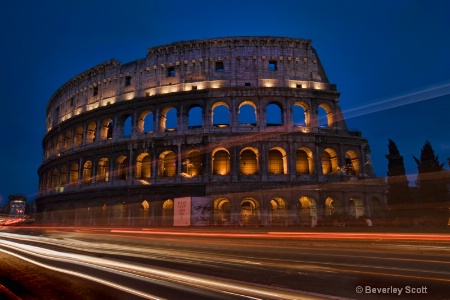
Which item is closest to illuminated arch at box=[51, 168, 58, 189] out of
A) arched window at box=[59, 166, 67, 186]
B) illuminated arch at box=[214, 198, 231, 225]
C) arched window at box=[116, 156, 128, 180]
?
arched window at box=[59, 166, 67, 186]

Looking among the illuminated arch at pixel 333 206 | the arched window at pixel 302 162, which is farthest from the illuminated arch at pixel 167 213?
the illuminated arch at pixel 333 206

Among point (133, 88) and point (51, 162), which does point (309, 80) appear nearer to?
point (133, 88)

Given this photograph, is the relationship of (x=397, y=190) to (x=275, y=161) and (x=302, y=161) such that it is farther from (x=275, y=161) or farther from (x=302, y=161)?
(x=275, y=161)

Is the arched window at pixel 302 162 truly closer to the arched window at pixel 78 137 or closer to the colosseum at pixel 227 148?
the colosseum at pixel 227 148

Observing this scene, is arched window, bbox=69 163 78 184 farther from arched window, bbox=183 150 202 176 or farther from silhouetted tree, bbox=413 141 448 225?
silhouetted tree, bbox=413 141 448 225

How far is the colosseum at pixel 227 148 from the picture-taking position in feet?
92.6

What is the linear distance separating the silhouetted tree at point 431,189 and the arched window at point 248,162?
13900mm

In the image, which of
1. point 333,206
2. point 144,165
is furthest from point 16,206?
point 333,206

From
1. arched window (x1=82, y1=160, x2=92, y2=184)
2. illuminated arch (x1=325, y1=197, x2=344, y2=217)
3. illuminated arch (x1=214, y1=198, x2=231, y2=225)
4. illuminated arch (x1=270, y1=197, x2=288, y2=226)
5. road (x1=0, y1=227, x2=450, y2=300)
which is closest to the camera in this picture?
road (x1=0, y1=227, x2=450, y2=300)

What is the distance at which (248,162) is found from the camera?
30.6m

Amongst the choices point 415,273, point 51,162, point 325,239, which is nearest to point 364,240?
point 325,239

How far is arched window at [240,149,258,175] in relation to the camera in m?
30.5

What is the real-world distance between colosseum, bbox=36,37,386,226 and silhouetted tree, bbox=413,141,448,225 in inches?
174

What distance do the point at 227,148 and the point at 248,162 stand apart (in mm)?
3098
